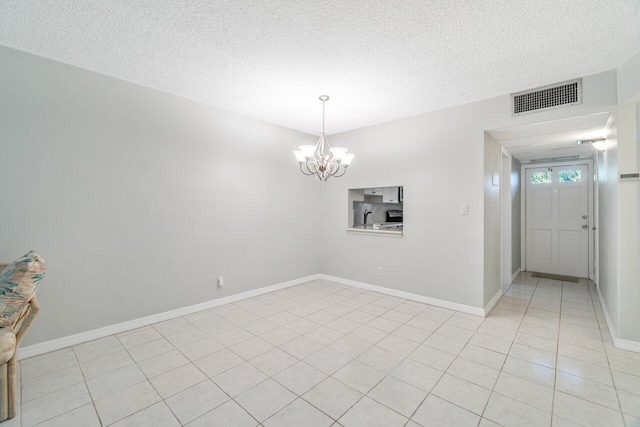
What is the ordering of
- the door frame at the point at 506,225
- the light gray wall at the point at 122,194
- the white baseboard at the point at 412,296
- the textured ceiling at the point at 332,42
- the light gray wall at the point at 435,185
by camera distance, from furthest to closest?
the door frame at the point at 506,225, the white baseboard at the point at 412,296, the light gray wall at the point at 435,185, the light gray wall at the point at 122,194, the textured ceiling at the point at 332,42

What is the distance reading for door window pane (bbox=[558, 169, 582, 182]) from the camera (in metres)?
4.98

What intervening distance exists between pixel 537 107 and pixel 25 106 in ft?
15.8

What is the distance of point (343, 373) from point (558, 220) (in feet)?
17.4

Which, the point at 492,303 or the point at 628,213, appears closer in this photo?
the point at 628,213

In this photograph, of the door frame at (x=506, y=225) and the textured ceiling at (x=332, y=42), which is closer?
the textured ceiling at (x=332, y=42)

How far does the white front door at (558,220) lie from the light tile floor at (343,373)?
222cm

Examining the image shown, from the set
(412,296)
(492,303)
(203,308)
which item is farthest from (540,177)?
(203,308)

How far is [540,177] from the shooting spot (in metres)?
5.35

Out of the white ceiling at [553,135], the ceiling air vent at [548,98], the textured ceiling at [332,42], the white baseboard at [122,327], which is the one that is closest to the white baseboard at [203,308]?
the white baseboard at [122,327]

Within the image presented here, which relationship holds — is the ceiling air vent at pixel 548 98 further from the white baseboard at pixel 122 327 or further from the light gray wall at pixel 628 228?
the white baseboard at pixel 122 327

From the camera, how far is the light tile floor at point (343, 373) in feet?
5.62

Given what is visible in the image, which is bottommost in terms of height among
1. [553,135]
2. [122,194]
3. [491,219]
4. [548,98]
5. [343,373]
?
[343,373]

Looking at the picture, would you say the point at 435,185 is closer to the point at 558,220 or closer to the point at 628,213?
the point at 628,213

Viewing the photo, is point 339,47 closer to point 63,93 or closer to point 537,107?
point 537,107
